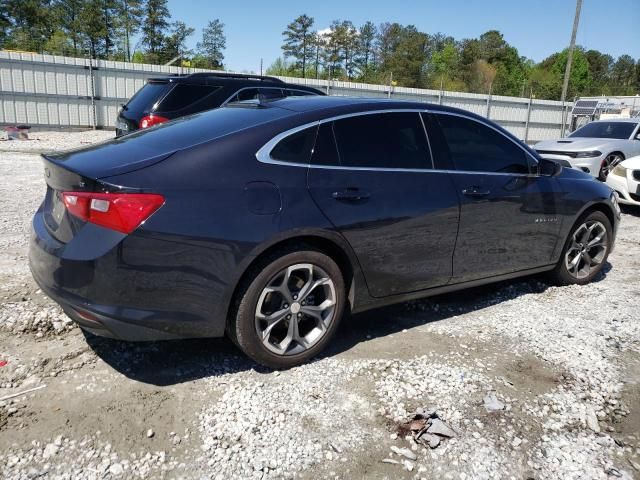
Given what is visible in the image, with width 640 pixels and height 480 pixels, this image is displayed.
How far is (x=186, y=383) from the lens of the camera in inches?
121

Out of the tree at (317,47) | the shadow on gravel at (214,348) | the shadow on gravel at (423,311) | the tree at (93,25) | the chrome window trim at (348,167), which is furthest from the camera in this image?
the tree at (317,47)

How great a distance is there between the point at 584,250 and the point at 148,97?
6.48 m

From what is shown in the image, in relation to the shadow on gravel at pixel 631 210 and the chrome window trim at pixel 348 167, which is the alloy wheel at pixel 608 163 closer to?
the shadow on gravel at pixel 631 210

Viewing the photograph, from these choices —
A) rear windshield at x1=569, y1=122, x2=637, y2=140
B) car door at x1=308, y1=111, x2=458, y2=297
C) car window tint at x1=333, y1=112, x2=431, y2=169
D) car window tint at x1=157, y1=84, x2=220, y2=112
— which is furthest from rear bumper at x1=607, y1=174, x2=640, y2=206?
car window tint at x1=157, y1=84, x2=220, y2=112

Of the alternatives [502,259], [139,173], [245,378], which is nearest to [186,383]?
[245,378]

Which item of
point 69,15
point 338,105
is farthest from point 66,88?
point 69,15

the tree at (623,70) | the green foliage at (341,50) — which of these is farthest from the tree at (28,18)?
the tree at (623,70)

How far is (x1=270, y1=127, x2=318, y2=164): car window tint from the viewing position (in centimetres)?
310

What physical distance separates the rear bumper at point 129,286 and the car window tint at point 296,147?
2.56 ft

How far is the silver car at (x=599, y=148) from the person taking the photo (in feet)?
34.4

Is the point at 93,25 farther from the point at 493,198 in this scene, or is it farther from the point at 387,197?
the point at 387,197

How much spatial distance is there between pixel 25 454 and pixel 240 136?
194cm

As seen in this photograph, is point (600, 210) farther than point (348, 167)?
Yes

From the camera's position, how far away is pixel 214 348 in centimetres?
351
